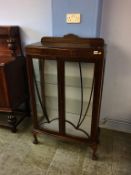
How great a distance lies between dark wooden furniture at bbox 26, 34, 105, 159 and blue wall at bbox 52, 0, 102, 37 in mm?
83

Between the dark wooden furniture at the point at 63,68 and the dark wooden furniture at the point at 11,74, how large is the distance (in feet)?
1.11

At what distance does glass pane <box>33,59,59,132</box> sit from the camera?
155cm

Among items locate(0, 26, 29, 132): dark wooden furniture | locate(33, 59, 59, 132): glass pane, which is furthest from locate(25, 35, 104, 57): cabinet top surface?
locate(0, 26, 29, 132): dark wooden furniture

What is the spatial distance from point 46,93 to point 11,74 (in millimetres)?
455

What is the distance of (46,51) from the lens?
1.38m

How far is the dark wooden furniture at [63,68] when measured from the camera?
51.9 inches

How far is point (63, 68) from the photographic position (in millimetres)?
1415

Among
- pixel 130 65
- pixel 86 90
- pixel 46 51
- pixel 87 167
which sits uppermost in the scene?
pixel 46 51

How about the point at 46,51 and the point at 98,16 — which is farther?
the point at 98,16

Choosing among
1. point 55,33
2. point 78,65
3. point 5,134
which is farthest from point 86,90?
point 5,134

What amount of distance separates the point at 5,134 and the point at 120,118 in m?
1.36

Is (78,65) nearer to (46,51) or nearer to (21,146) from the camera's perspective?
(46,51)

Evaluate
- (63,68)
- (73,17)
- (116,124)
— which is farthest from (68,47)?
(116,124)

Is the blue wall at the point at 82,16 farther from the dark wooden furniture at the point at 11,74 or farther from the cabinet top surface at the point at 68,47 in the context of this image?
the dark wooden furniture at the point at 11,74
